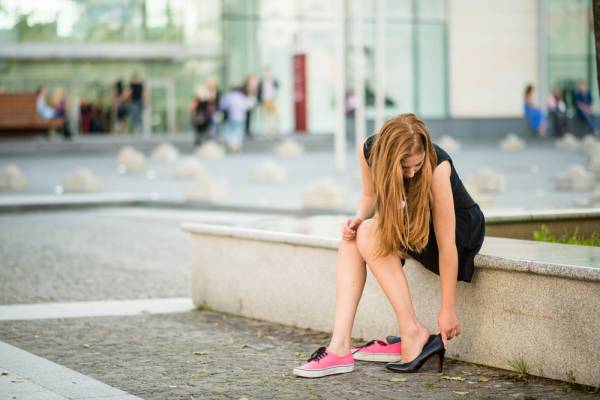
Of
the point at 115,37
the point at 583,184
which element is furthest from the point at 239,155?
the point at 583,184

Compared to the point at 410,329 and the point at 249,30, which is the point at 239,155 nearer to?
the point at 249,30

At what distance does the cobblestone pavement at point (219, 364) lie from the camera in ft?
17.8

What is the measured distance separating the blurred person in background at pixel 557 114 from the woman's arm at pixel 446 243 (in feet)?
123

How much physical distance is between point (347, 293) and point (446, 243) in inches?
22.1

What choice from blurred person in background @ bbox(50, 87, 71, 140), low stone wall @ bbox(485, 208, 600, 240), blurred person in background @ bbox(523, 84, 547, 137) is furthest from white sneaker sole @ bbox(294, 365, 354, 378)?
blurred person in background @ bbox(50, 87, 71, 140)

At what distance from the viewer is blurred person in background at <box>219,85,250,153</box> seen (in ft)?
107

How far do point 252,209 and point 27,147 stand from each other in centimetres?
1845

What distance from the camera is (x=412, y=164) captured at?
18.3 feet

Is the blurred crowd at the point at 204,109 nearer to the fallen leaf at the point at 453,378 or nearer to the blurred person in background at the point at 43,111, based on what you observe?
the blurred person in background at the point at 43,111

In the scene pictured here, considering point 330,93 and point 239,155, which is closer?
point 239,155

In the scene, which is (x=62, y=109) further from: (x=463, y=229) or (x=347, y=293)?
(x=463, y=229)

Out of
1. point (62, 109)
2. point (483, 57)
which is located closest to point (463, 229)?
point (62, 109)

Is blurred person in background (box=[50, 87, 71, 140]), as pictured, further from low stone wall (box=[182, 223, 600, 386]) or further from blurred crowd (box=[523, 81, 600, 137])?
low stone wall (box=[182, 223, 600, 386])

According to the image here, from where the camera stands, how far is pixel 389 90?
147 ft
